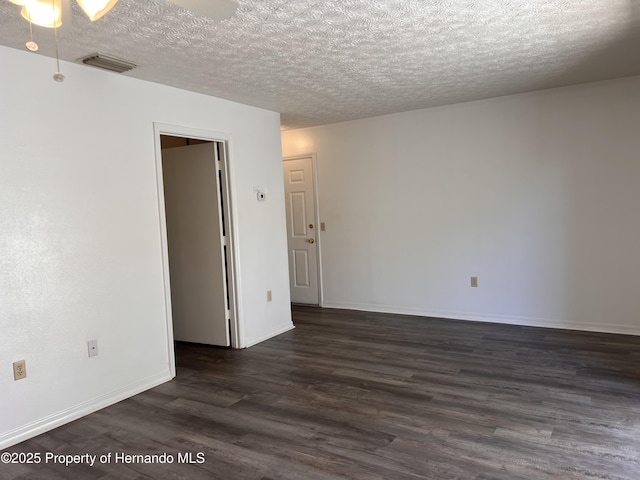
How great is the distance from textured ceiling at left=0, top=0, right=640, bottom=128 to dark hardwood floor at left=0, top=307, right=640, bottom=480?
7.74ft

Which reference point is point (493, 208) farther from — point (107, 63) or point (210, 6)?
point (210, 6)

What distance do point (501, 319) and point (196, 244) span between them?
331 cm

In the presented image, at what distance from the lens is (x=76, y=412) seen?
10.1 feet

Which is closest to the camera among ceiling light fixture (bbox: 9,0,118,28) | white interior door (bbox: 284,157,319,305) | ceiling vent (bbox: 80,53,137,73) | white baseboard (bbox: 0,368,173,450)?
ceiling light fixture (bbox: 9,0,118,28)

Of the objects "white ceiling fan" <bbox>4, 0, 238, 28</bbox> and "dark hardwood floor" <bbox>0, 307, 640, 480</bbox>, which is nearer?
"white ceiling fan" <bbox>4, 0, 238, 28</bbox>

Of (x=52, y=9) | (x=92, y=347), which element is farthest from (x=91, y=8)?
(x=92, y=347)

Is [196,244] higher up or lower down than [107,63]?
lower down

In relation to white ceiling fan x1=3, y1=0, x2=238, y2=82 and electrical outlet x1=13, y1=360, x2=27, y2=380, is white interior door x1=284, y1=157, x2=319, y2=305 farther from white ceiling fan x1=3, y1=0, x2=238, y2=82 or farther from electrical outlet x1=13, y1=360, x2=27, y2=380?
white ceiling fan x1=3, y1=0, x2=238, y2=82

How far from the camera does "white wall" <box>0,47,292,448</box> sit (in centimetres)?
278

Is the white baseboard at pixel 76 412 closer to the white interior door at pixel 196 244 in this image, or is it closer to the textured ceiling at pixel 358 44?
the white interior door at pixel 196 244

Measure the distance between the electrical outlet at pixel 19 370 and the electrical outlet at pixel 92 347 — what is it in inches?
16.1

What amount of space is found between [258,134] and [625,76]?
11.3ft

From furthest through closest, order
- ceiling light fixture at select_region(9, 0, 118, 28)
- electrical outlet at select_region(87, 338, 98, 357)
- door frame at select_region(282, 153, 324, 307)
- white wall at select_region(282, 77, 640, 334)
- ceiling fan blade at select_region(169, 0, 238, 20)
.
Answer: door frame at select_region(282, 153, 324, 307) < white wall at select_region(282, 77, 640, 334) < electrical outlet at select_region(87, 338, 98, 357) < ceiling fan blade at select_region(169, 0, 238, 20) < ceiling light fixture at select_region(9, 0, 118, 28)

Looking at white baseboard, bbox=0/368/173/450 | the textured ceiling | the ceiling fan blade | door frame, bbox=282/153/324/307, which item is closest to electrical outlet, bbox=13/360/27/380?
white baseboard, bbox=0/368/173/450
